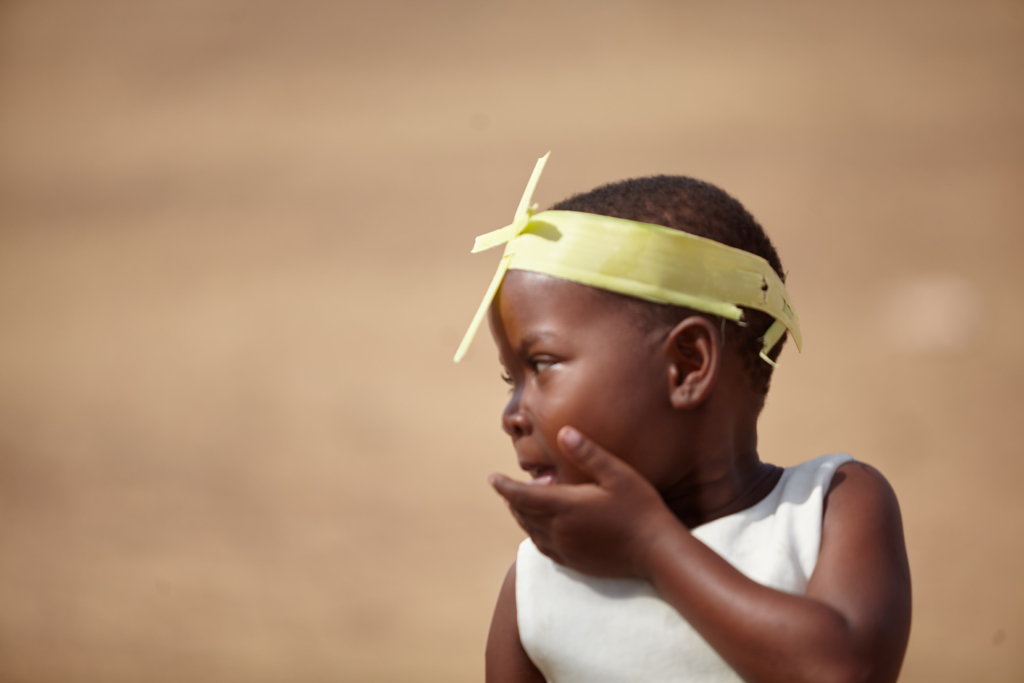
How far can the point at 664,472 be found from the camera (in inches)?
26.7

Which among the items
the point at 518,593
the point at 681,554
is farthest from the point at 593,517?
the point at 518,593

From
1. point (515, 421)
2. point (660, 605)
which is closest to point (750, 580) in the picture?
point (660, 605)

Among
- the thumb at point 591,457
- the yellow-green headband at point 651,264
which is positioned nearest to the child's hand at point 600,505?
the thumb at point 591,457

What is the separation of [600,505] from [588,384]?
94 millimetres

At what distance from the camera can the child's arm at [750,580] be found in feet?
1.81

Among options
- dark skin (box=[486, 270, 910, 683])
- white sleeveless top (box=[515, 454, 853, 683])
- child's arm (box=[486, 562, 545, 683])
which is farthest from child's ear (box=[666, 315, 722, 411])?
child's arm (box=[486, 562, 545, 683])

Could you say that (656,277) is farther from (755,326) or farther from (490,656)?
(490,656)

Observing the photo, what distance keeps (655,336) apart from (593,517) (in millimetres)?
153

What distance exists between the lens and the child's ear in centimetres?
67

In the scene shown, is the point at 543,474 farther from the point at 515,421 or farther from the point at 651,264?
the point at 651,264

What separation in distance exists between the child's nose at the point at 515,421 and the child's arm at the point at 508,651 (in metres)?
0.16

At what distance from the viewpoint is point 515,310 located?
706 millimetres

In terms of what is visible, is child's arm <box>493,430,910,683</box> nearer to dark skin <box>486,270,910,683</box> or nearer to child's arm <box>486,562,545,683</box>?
dark skin <box>486,270,910,683</box>

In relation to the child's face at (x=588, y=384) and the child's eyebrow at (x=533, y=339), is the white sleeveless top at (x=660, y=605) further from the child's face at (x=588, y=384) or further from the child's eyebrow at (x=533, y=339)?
the child's eyebrow at (x=533, y=339)
